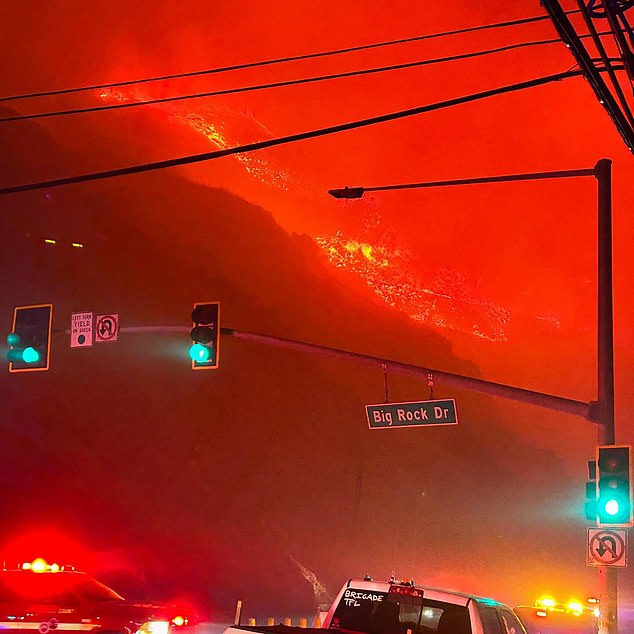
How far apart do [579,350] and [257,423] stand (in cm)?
3876

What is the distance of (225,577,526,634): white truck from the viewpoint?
8.67 meters

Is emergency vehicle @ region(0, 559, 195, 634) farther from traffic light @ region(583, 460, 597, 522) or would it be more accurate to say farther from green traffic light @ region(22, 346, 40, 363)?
traffic light @ region(583, 460, 597, 522)

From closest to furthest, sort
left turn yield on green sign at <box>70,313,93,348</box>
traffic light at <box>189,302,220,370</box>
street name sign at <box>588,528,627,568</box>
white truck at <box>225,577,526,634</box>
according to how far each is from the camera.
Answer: white truck at <box>225,577,526,634</box> < street name sign at <box>588,528,627,568</box> < traffic light at <box>189,302,220,370</box> < left turn yield on green sign at <box>70,313,93,348</box>

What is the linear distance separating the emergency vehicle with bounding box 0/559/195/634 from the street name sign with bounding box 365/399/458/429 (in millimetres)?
4723

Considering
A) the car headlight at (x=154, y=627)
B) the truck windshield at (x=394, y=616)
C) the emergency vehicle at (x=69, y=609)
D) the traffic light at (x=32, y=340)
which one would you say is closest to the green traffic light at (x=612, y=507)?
the truck windshield at (x=394, y=616)

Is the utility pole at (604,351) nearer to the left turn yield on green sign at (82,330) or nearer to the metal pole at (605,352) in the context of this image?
the metal pole at (605,352)

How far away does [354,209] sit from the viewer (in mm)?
83500

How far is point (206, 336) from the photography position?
15.2 m

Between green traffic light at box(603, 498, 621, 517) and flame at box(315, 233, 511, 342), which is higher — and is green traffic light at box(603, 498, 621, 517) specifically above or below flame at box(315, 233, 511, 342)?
below

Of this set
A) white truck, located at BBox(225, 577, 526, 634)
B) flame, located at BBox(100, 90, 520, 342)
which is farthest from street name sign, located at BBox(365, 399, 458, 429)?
flame, located at BBox(100, 90, 520, 342)

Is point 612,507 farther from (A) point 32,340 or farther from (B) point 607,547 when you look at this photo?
(A) point 32,340

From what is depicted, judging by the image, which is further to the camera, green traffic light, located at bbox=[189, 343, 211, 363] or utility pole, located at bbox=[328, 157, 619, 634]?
green traffic light, located at bbox=[189, 343, 211, 363]

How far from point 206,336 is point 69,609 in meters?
5.22

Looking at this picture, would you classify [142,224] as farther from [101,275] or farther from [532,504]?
[532,504]
